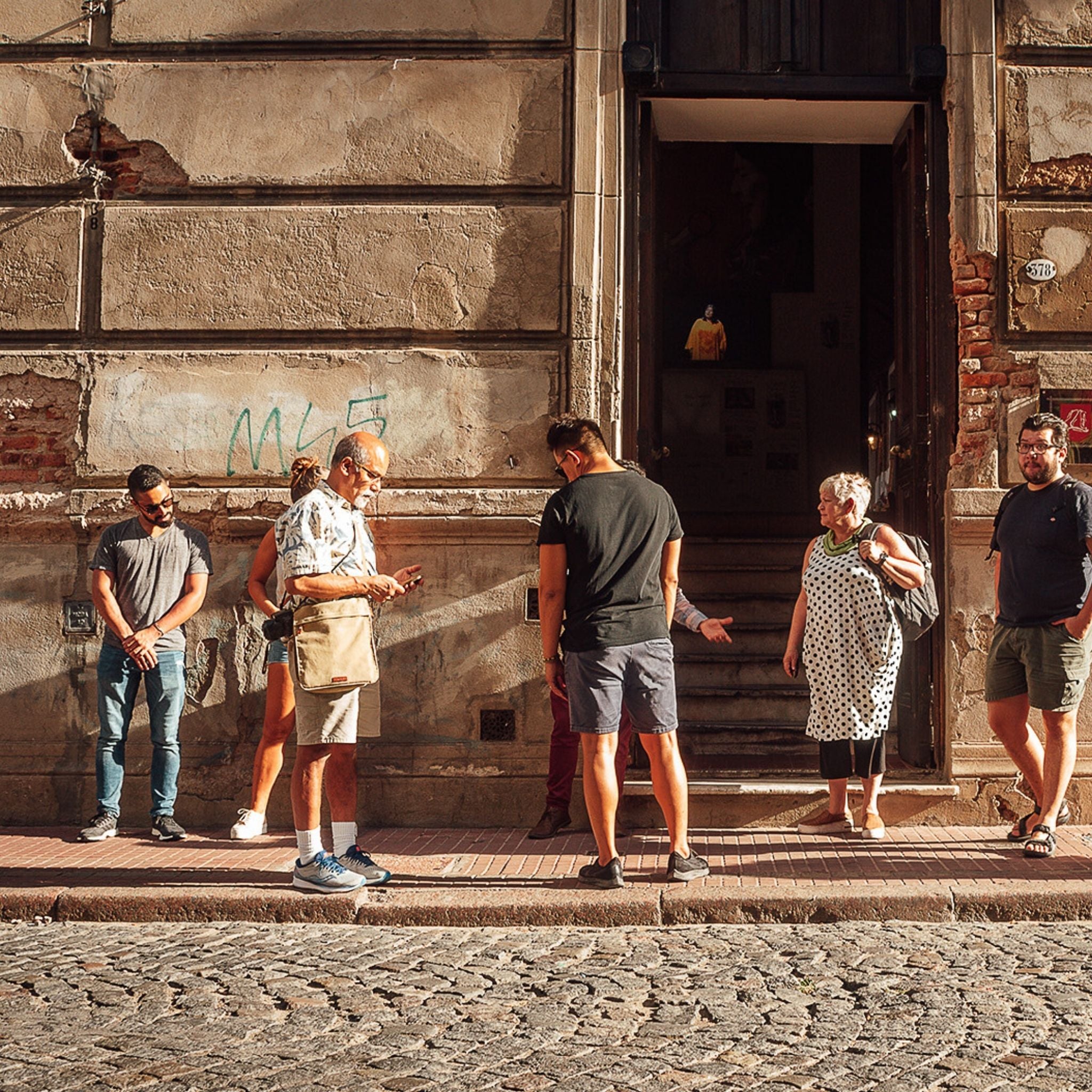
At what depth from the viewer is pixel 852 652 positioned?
6695mm

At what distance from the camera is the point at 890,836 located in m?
6.94

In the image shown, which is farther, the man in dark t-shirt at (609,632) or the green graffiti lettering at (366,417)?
the green graffiti lettering at (366,417)

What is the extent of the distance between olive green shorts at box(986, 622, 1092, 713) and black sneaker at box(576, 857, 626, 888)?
2202mm

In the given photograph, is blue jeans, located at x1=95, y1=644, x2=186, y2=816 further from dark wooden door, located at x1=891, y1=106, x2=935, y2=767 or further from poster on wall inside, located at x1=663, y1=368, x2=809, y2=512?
poster on wall inside, located at x1=663, y1=368, x2=809, y2=512

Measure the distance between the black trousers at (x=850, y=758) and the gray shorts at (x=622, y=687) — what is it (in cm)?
118

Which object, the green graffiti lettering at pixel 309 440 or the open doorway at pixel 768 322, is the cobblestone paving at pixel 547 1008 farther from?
the open doorway at pixel 768 322

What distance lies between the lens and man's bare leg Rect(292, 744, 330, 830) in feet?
18.6

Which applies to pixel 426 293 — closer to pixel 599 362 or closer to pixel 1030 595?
pixel 599 362

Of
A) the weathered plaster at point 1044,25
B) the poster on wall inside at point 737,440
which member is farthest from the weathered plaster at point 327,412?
the poster on wall inside at point 737,440

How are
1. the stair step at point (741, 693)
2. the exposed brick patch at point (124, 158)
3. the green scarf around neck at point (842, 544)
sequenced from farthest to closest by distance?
the stair step at point (741, 693)
the exposed brick patch at point (124, 158)
the green scarf around neck at point (842, 544)

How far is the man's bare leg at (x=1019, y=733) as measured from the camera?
6.62 meters

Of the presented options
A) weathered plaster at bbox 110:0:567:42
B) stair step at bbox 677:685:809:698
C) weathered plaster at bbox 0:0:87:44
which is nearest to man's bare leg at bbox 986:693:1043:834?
stair step at bbox 677:685:809:698

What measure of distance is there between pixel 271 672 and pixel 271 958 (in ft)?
7.58

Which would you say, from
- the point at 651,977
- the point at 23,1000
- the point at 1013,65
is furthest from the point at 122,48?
the point at 651,977
